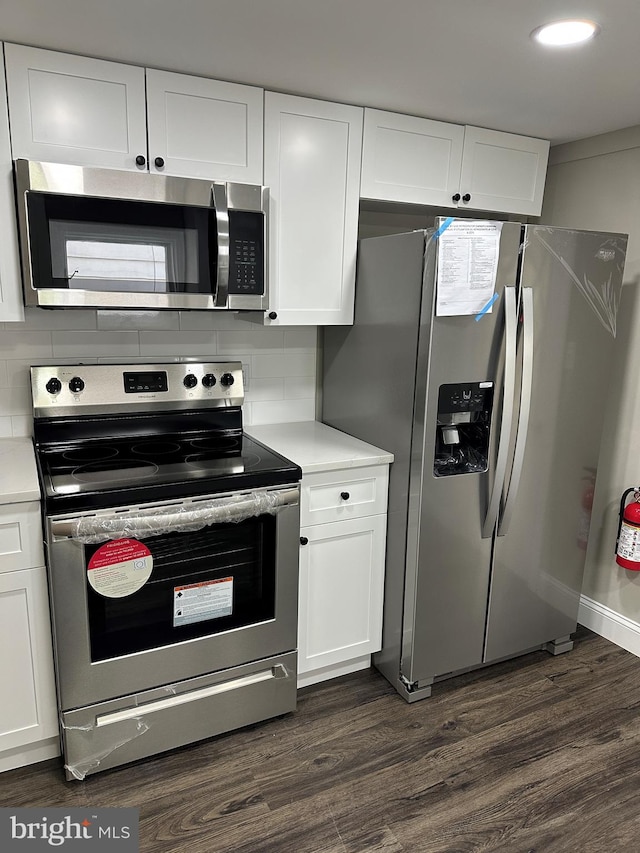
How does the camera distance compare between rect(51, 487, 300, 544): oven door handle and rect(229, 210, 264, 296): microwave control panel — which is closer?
rect(51, 487, 300, 544): oven door handle

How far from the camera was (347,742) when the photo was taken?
2.14 meters

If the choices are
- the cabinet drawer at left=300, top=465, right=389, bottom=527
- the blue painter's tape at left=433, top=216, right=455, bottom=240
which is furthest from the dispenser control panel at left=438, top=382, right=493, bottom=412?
the blue painter's tape at left=433, top=216, right=455, bottom=240

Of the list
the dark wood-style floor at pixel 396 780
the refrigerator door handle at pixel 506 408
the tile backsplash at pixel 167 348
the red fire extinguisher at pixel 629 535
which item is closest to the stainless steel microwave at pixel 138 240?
the tile backsplash at pixel 167 348

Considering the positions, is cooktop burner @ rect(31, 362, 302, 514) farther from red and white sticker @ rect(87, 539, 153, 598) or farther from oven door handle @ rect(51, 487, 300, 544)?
red and white sticker @ rect(87, 539, 153, 598)

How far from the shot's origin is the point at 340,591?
2355mm

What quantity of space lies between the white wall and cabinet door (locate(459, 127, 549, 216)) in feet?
0.65

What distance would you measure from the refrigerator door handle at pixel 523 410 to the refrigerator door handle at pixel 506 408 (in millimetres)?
31

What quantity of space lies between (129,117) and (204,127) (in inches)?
9.6

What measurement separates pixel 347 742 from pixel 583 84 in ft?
7.72

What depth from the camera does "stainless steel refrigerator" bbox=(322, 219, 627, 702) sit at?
2.12 m

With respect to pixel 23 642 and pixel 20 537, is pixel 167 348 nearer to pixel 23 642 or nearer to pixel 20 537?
pixel 20 537

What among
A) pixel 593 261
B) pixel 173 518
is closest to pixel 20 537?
pixel 173 518

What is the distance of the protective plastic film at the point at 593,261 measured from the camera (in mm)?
2195

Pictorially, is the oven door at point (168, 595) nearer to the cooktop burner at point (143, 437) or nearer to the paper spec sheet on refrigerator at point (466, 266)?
the cooktop burner at point (143, 437)
